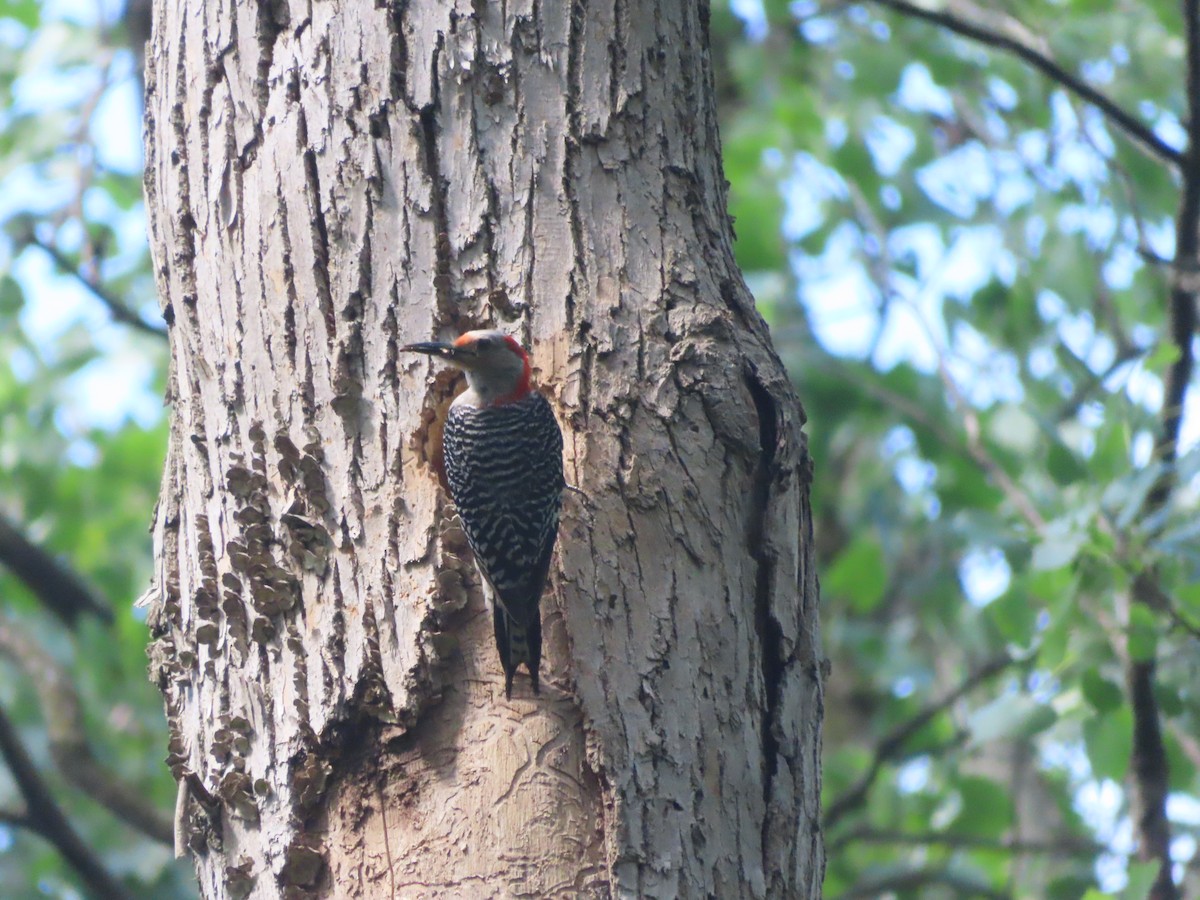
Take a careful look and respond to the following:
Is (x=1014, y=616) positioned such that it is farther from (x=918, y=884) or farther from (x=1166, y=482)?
(x=918, y=884)

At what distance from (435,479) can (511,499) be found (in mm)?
258

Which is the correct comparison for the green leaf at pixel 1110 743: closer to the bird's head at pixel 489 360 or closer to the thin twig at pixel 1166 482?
the thin twig at pixel 1166 482

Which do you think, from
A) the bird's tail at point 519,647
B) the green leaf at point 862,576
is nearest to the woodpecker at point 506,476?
the bird's tail at point 519,647

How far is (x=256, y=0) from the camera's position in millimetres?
3373

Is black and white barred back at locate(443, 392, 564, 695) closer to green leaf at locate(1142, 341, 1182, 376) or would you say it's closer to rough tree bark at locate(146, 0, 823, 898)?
rough tree bark at locate(146, 0, 823, 898)

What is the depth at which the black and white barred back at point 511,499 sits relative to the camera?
288 cm

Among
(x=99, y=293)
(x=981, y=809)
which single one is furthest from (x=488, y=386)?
(x=981, y=809)

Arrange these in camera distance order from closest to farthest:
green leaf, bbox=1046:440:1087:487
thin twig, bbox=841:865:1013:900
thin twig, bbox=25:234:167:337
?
green leaf, bbox=1046:440:1087:487
thin twig, bbox=25:234:167:337
thin twig, bbox=841:865:1013:900

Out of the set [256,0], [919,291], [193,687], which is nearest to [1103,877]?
[919,291]

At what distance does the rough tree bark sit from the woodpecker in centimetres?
6

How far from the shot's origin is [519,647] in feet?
9.37

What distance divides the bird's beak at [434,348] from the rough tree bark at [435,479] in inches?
2.1

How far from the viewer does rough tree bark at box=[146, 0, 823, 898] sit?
2793mm

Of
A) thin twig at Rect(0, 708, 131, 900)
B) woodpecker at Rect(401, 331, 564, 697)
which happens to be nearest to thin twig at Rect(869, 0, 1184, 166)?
woodpecker at Rect(401, 331, 564, 697)
